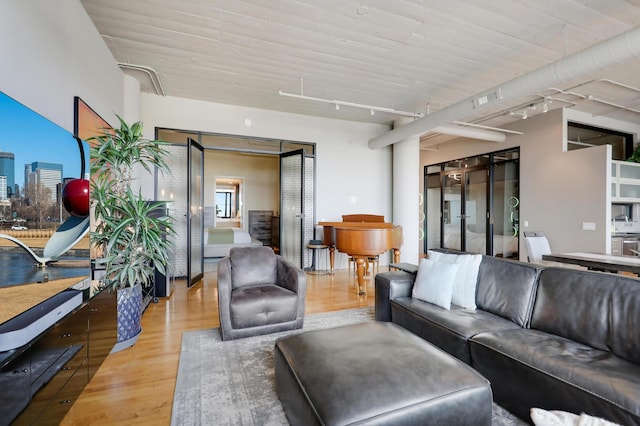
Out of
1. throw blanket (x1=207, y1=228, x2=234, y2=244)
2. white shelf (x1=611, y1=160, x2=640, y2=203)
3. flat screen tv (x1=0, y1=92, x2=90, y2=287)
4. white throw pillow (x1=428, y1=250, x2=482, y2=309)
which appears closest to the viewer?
flat screen tv (x1=0, y1=92, x2=90, y2=287)

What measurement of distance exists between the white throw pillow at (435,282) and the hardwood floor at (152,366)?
49.7 inches

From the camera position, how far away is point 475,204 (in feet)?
24.5

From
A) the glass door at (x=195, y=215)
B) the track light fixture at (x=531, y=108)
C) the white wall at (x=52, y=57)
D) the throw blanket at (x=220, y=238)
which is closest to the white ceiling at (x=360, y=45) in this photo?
the track light fixture at (x=531, y=108)

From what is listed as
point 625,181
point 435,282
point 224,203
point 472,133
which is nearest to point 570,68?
point 435,282

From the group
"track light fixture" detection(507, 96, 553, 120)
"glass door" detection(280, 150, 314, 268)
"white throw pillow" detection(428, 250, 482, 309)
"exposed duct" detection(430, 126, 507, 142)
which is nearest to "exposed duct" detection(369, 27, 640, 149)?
"exposed duct" detection(430, 126, 507, 142)

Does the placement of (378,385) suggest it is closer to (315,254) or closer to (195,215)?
(195,215)

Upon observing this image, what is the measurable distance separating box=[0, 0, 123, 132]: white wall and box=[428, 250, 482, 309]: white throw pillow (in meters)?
3.44

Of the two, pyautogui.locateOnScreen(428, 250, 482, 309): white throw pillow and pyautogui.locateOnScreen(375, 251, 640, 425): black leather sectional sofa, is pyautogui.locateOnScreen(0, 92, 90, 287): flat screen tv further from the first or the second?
pyautogui.locateOnScreen(428, 250, 482, 309): white throw pillow

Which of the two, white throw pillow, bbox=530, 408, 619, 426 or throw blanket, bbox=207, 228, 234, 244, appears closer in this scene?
white throw pillow, bbox=530, 408, 619, 426

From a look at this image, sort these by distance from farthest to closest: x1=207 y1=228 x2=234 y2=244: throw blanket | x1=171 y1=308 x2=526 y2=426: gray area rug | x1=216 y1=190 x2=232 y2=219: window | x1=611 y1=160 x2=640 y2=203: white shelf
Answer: x1=216 y1=190 x2=232 y2=219: window < x1=207 y1=228 x2=234 y2=244: throw blanket < x1=611 y1=160 x2=640 y2=203: white shelf < x1=171 y1=308 x2=526 y2=426: gray area rug

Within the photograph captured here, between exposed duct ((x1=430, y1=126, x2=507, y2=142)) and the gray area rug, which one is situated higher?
exposed duct ((x1=430, y1=126, x2=507, y2=142))

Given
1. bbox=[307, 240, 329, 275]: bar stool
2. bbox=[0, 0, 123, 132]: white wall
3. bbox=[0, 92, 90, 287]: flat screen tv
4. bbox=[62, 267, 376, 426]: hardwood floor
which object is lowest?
bbox=[62, 267, 376, 426]: hardwood floor

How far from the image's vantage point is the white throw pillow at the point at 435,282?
99.0 inches

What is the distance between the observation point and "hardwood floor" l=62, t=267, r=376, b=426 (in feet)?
5.84
